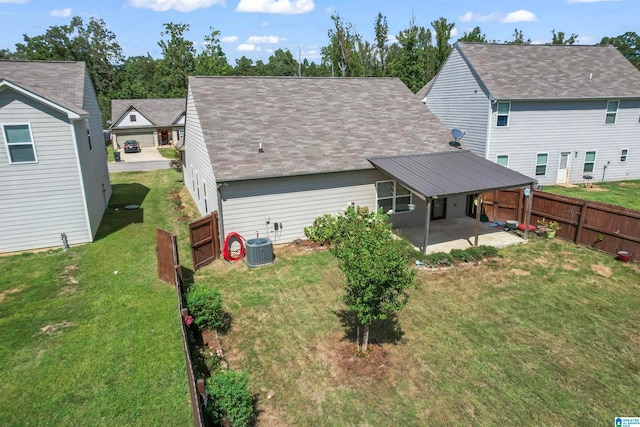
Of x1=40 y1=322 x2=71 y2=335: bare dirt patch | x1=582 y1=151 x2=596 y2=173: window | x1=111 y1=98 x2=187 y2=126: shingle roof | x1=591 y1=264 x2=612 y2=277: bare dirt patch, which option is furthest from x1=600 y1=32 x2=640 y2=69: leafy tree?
x1=40 y1=322 x2=71 y2=335: bare dirt patch

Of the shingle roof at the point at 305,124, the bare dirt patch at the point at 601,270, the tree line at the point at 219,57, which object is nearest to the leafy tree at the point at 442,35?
the tree line at the point at 219,57

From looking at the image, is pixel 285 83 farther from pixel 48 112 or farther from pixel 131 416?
pixel 131 416

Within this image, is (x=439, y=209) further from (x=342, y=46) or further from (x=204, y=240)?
(x=342, y=46)

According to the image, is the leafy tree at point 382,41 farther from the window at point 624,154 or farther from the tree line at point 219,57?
the window at point 624,154

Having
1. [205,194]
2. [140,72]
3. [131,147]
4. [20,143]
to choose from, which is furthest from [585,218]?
[140,72]

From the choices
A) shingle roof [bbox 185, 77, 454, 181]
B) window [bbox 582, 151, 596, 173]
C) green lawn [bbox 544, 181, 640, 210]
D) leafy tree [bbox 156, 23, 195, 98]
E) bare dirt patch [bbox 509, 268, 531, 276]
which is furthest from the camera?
leafy tree [bbox 156, 23, 195, 98]

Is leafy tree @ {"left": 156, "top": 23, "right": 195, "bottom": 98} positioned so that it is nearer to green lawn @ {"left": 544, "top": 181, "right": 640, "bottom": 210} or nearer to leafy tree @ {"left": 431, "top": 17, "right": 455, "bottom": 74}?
leafy tree @ {"left": 431, "top": 17, "right": 455, "bottom": 74}
